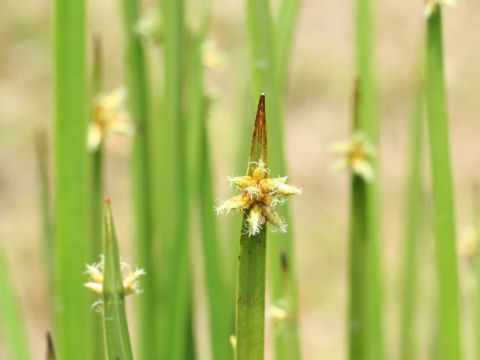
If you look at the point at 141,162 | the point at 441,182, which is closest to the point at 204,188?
the point at 141,162

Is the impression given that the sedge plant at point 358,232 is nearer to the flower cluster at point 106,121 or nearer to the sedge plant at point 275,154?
the sedge plant at point 275,154

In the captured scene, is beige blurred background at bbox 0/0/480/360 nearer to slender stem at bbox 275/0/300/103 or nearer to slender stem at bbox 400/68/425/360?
slender stem at bbox 400/68/425/360

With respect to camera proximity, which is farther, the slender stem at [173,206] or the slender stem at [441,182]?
the slender stem at [173,206]

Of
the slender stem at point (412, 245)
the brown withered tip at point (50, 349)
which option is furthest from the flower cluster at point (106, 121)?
the slender stem at point (412, 245)

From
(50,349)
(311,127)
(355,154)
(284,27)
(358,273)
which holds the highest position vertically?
(311,127)

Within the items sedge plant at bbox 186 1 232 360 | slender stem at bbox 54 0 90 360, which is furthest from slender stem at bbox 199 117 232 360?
slender stem at bbox 54 0 90 360

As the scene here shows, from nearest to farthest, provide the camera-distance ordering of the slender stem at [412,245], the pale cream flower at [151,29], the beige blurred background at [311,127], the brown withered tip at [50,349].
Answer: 1. the brown withered tip at [50,349]
2. the pale cream flower at [151,29]
3. the slender stem at [412,245]
4. the beige blurred background at [311,127]

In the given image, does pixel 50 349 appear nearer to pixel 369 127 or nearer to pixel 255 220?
pixel 255 220
